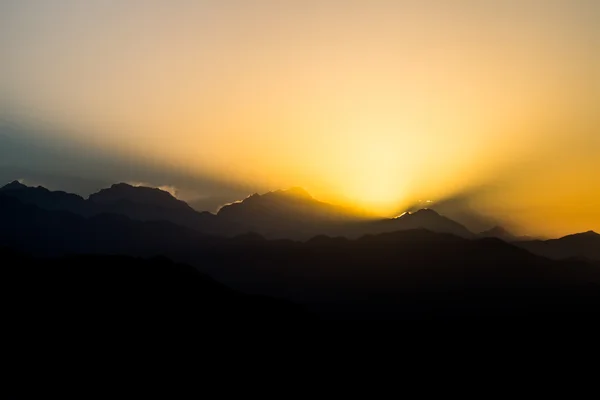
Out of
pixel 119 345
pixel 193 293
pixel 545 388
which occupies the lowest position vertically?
pixel 545 388

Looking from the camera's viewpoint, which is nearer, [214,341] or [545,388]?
[214,341]

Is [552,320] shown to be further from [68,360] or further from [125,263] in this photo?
[68,360]

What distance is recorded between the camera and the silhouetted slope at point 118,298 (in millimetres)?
114375

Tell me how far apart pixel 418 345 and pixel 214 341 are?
6929cm

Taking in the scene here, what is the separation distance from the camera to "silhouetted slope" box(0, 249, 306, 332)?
11438cm

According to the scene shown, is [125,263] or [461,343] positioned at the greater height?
[125,263]

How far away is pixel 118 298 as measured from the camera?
→ 409 ft

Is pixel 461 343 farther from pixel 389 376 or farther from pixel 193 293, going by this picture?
pixel 193 293

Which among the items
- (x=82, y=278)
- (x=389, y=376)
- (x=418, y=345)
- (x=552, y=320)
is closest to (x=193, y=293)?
(x=82, y=278)

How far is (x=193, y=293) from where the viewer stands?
137125mm

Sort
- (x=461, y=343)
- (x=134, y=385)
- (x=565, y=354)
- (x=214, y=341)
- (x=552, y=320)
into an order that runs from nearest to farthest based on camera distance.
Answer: (x=134, y=385), (x=214, y=341), (x=565, y=354), (x=461, y=343), (x=552, y=320)

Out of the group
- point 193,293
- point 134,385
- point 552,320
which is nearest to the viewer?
point 134,385

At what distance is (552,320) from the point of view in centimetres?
19888

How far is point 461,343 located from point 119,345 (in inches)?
4249
